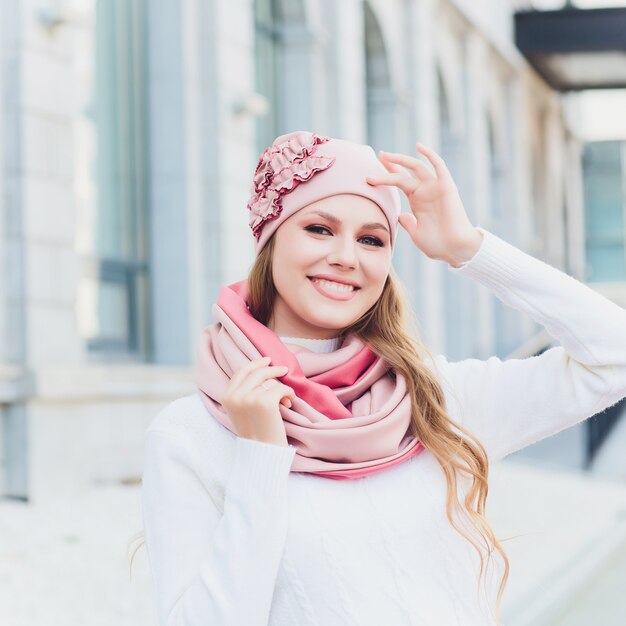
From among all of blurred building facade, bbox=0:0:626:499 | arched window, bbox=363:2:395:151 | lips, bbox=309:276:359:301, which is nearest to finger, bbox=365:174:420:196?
lips, bbox=309:276:359:301

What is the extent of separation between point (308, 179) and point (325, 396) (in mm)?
414

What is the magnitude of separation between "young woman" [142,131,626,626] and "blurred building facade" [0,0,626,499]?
493 cm

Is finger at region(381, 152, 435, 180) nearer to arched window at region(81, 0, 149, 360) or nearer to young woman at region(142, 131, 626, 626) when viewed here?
young woman at region(142, 131, 626, 626)

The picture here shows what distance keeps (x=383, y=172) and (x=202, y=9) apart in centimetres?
758

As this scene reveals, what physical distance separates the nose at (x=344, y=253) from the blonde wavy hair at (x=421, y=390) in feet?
0.56

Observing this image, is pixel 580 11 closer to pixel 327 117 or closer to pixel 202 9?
pixel 327 117

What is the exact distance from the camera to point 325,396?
190 centimetres

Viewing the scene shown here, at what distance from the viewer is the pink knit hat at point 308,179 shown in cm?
Result: 197

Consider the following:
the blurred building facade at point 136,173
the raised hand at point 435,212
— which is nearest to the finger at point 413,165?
the raised hand at point 435,212

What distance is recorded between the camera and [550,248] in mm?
24203

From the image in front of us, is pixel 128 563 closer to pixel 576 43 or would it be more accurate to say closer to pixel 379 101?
pixel 379 101

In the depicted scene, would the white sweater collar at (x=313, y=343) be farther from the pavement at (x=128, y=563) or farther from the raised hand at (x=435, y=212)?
the pavement at (x=128, y=563)

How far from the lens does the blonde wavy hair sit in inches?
75.7

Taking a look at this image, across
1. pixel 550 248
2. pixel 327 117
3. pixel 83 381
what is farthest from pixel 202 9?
pixel 550 248
